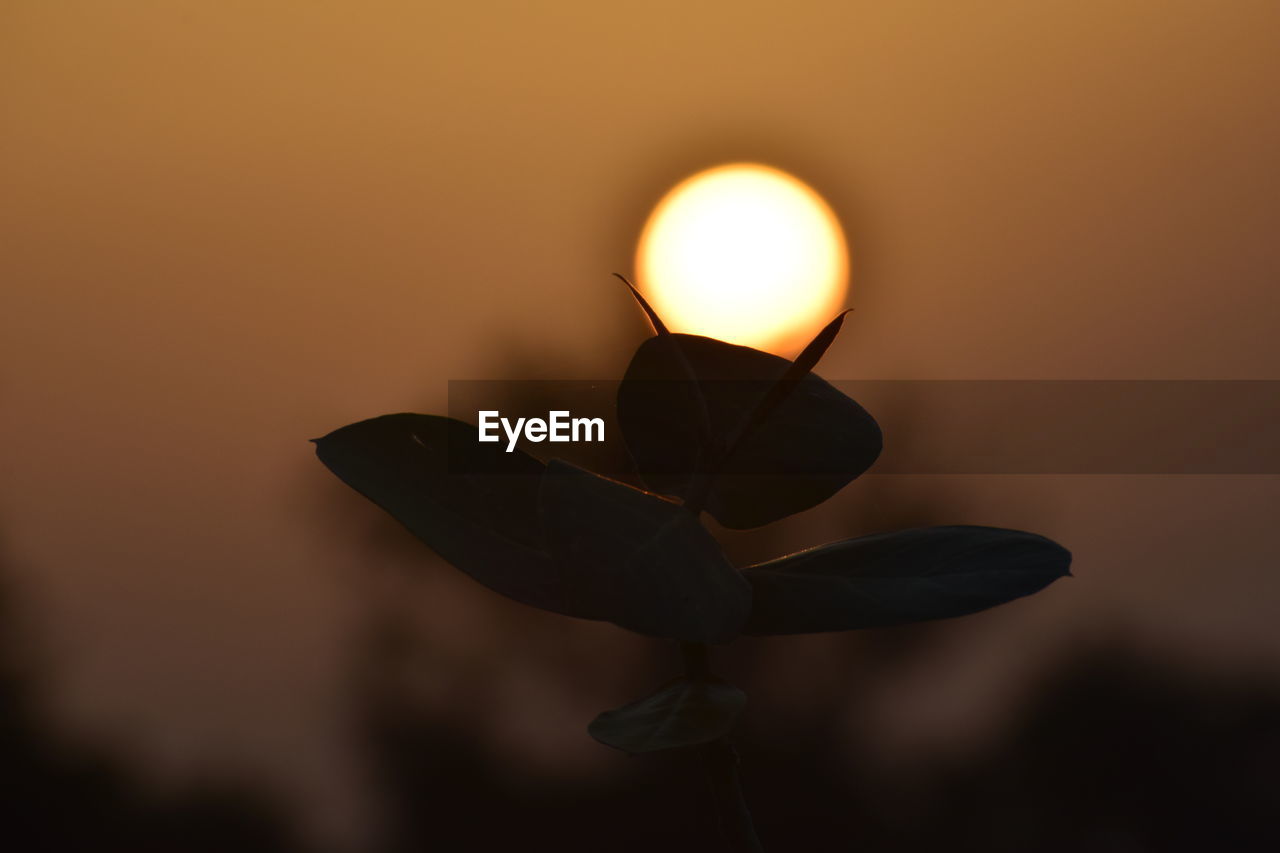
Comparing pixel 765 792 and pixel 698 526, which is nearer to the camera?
pixel 698 526

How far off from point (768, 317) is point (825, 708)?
1.45m

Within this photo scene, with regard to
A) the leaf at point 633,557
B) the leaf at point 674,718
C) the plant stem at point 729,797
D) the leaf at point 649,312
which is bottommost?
the plant stem at point 729,797

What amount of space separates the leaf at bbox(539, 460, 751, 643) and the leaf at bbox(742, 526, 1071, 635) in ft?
0.13

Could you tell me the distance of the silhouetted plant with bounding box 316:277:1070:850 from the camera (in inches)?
7.9

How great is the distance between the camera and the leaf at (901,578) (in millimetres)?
233

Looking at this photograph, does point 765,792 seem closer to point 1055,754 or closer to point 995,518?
point 1055,754

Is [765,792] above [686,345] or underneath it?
underneath

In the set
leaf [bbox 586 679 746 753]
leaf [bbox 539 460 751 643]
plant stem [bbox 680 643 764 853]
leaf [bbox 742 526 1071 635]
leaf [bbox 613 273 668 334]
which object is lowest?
plant stem [bbox 680 643 764 853]

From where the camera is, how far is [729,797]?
0.24 metres

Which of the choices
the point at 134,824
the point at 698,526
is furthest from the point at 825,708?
the point at 698,526

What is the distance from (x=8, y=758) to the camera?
371cm

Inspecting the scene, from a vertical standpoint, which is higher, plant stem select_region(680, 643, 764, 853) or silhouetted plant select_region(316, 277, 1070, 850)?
silhouetted plant select_region(316, 277, 1070, 850)

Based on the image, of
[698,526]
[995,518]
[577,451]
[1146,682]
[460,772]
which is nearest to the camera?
[698,526]

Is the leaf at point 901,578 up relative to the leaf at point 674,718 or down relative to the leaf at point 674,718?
up
